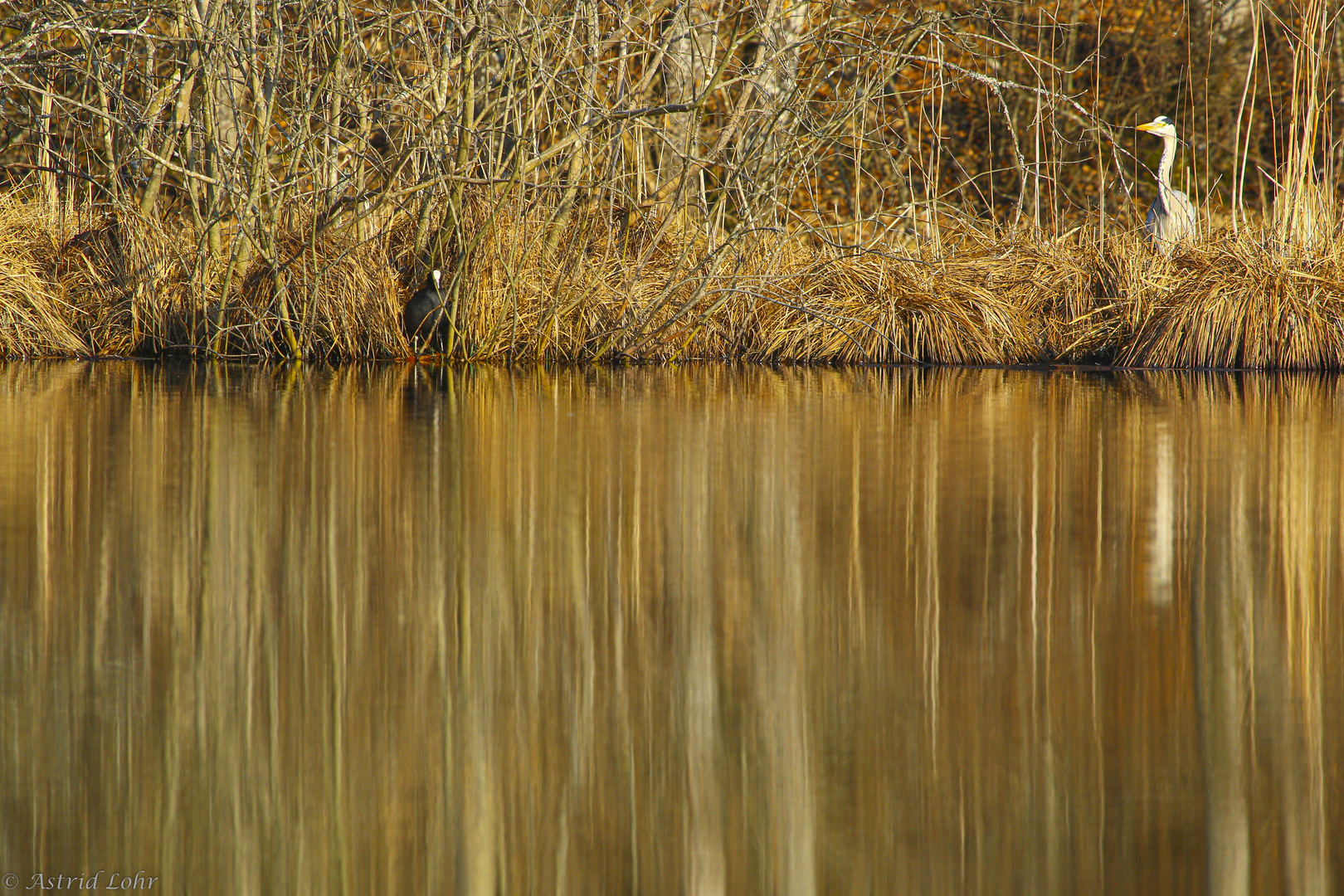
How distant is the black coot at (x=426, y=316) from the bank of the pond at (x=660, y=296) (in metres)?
0.07

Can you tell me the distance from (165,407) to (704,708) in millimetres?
4234

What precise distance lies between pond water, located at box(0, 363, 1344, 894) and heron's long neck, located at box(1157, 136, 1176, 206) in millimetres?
4319

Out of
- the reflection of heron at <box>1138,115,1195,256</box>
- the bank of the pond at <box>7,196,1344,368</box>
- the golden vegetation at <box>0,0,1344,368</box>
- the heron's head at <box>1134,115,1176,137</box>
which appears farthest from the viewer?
the heron's head at <box>1134,115,1176,137</box>

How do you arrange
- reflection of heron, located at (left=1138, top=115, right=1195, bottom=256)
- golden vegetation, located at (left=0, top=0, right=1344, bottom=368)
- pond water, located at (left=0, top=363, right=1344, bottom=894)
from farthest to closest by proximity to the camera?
1. reflection of heron, located at (left=1138, top=115, right=1195, bottom=256)
2. golden vegetation, located at (left=0, top=0, right=1344, bottom=368)
3. pond water, located at (left=0, top=363, right=1344, bottom=894)

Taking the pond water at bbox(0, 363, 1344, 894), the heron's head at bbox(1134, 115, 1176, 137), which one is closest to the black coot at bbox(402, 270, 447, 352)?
the pond water at bbox(0, 363, 1344, 894)

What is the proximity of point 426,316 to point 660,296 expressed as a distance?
47.6 inches

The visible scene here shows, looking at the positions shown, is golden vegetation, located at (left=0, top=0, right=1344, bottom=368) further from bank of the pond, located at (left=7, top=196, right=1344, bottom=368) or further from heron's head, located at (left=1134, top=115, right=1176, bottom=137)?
heron's head, located at (left=1134, top=115, right=1176, bottom=137)

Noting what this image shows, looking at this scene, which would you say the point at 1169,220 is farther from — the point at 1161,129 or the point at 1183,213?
the point at 1161,129

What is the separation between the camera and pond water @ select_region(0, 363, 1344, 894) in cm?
178

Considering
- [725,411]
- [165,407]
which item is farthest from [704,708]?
[165,407]

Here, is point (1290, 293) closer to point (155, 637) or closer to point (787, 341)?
point (787, 341)

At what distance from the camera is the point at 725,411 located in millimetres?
5949

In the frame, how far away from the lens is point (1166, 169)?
30.2 feet

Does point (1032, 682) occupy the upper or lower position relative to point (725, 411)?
lower
